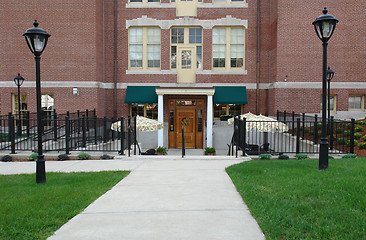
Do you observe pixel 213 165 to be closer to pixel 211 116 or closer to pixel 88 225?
pixel 88 225

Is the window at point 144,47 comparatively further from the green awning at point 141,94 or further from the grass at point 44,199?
the grass at point 44,199

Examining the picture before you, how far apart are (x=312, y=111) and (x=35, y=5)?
19039 millimetres

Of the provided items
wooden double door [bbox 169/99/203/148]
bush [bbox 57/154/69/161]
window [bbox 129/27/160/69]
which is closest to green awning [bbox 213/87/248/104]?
wooden double door [bbox 169/99/203/148]

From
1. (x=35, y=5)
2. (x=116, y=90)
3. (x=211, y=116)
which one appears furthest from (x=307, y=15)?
(x=35, y=5)

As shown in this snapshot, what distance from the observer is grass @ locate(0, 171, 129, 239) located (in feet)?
15.0

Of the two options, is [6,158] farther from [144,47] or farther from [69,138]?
[144,47]

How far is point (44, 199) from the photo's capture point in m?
5.90

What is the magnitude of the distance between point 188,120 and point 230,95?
131 inches

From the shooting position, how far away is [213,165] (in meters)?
10.1

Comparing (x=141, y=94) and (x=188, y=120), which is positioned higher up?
(x=141, y=94)

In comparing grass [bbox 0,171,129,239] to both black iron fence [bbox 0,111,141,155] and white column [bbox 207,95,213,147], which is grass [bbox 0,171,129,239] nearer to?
black iron fence [bbox 0,111,141,155]

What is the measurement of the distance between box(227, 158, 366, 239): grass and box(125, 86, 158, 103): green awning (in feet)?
43.5

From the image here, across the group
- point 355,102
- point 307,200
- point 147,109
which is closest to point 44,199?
point 307,200

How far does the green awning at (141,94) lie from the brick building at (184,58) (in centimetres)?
7
